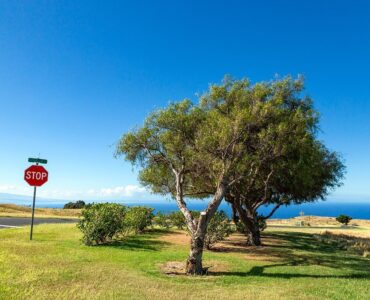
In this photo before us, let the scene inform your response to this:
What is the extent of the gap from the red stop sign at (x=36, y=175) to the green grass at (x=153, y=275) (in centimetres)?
386

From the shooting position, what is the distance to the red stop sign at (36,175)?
79.6 feet

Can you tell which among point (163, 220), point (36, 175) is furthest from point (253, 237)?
point (36, 175)

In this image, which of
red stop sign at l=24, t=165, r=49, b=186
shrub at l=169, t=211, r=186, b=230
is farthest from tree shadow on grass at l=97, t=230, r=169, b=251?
red stop sign at l=24, t=165, r=49, b=186

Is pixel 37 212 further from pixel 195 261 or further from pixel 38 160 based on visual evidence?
pixel 195 261

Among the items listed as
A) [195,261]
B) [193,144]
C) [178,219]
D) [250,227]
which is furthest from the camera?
[178,219]

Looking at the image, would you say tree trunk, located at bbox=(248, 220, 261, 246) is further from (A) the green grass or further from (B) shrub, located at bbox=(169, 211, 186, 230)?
(B) shrub, located at bbox=(169, 211, 186, 230)

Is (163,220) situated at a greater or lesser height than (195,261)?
greater

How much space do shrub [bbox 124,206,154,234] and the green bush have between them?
2838 mm

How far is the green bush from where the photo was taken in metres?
21.4

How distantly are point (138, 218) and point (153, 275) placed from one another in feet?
49.6

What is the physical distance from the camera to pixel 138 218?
1151 inches

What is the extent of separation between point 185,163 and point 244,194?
9744mm

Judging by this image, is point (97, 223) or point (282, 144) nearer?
point (282, 144)

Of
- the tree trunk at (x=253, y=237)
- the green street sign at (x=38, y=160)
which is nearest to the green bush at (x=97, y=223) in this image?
the green street sign at (x=38, y=160)
